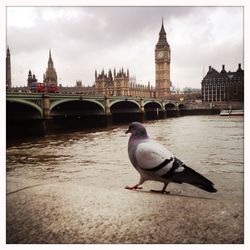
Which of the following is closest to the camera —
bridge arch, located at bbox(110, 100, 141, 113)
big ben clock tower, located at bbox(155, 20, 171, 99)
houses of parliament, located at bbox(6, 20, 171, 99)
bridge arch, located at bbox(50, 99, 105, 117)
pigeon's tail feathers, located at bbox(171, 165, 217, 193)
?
pigeon's tail feathers, located at bbox(171, 165, 217, 193)

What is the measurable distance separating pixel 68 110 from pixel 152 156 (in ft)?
88.4

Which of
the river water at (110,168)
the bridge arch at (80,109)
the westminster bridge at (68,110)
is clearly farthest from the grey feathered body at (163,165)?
the bridge arch at (80,109)

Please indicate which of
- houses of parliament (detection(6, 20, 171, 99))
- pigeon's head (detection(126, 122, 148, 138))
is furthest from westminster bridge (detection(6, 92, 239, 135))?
houses of parliament (detection(6, 20, 171, 99))

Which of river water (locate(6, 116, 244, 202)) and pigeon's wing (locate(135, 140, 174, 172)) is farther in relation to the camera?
river water (locate(6, 116, 244, 202))

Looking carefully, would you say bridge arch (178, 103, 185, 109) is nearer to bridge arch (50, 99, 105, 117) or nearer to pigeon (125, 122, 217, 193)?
bridge arch (50, 99, 105, 117)

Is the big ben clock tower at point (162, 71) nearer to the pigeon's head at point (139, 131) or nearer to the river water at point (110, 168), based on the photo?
the river water at point (110, 168)

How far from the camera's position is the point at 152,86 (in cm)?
10188

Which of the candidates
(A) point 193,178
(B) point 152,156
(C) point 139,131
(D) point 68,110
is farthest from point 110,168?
(D) point 68,110

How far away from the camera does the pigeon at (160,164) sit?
11.5 feet

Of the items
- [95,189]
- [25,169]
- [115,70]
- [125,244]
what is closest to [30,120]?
[25,169]

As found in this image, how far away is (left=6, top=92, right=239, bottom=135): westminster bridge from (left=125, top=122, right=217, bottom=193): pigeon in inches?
566

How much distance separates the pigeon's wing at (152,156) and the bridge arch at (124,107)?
2580 centimetres

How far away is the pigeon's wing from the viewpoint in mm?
3549

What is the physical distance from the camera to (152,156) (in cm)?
358
